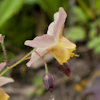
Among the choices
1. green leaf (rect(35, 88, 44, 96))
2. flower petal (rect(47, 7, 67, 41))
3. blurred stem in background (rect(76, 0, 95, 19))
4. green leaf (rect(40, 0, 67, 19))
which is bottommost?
flower petal (rect(47, 7, 67, 41))

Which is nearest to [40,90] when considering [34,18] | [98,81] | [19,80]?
[19,80]

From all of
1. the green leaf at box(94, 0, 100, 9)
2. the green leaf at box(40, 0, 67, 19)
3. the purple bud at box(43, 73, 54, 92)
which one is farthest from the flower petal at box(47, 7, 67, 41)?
the green leaf at box(40, 0, 67, 19)

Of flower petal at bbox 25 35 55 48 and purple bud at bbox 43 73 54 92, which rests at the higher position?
flower petal at bbox 25 35 55 48

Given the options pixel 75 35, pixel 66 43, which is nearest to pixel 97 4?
pixel 75 35

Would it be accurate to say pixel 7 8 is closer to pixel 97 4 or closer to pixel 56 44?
pixel 97 4

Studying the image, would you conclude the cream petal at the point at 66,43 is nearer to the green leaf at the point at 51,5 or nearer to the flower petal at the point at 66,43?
the flower petal at the point at 66,43

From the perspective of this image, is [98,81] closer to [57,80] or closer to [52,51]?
[57,80]

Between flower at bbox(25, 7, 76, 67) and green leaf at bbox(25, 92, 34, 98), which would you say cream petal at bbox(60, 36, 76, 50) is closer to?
flower at bbox(25, 7, 76, 67)
